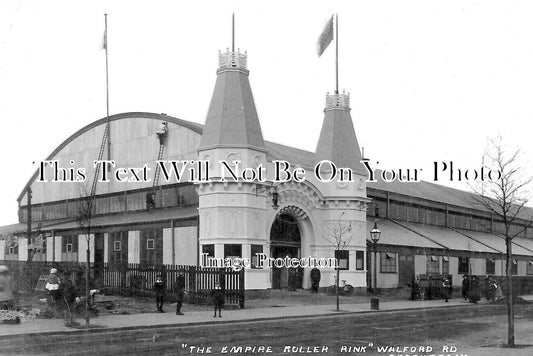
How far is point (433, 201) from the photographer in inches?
2360

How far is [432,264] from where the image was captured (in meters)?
51.6

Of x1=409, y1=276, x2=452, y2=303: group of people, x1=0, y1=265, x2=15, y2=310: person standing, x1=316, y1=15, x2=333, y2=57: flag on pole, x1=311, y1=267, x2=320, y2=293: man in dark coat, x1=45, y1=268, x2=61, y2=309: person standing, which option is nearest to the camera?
x1=45, y1=268, x2=61, y2=309: person standing

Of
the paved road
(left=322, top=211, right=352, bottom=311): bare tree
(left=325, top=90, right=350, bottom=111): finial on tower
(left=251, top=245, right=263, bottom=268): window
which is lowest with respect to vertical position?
the paved road

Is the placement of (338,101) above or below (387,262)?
above

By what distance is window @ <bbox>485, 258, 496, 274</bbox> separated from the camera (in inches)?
2332

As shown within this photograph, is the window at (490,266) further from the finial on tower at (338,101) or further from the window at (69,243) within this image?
the window at (69,243)

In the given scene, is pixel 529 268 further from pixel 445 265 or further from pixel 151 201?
pixel 151 201

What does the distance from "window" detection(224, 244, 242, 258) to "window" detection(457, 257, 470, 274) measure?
2451cm

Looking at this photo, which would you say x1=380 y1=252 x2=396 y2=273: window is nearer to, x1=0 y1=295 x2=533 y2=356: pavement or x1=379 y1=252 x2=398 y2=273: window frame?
x1=379 y1=252 x2=398 y2=273: window frame

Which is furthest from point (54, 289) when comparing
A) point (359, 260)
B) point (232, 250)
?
point (359, 260)

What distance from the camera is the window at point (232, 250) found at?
119ft

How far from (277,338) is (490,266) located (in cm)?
4493

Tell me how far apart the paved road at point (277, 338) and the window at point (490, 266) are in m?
34.7

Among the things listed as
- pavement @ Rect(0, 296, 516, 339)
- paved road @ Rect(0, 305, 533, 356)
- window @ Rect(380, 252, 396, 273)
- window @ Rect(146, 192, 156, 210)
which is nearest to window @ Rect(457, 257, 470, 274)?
window @ Rect(380, 252, 396, 273)
